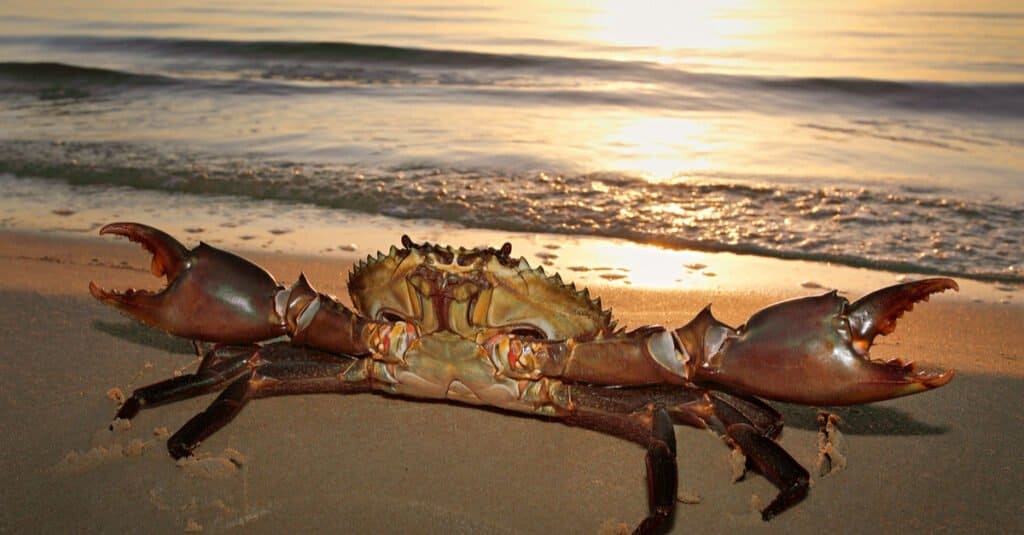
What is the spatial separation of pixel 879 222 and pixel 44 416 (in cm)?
581

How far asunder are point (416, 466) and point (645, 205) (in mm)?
4727

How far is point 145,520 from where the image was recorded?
10.7 feet

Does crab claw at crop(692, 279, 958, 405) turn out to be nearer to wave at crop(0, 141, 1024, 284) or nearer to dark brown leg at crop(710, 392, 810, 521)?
dark brown leg at crop(710, 392, 810, 521)

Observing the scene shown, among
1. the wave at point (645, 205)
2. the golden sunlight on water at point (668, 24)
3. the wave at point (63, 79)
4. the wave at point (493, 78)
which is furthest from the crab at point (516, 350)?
the golden sunlight on water at point (668, 24)

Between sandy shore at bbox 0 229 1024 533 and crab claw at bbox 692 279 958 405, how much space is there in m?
0.48

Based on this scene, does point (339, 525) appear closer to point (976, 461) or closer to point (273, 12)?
point (976, 461)

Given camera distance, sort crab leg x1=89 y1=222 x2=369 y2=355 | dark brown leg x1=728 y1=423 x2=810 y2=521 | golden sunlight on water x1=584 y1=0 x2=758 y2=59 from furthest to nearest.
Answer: golden sunlight on water x1=584 y1=0 x2=758 y2=59
crab leg x1=89 y1=222 x2=369 y2=355
dark brown leg x1=728 y1=423 x2=810 y2=521

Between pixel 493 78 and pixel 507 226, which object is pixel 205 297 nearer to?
pixel 507 226

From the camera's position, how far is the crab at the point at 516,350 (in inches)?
123

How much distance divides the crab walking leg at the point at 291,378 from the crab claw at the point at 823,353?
4.08ft

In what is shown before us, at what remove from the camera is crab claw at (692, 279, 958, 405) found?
3.08 metres

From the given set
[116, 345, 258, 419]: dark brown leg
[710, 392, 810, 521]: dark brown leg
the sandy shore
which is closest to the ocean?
the sandy shore

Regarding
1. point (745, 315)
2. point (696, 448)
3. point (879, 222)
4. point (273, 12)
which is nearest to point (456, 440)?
point (696, 448)

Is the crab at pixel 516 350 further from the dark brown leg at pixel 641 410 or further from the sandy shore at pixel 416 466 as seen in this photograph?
the sandy shore at pixel 416 466
